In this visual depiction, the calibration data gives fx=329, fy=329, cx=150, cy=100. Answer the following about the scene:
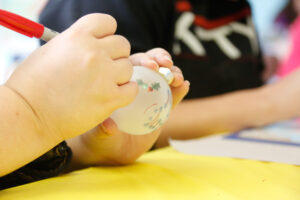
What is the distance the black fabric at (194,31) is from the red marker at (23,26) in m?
0.24

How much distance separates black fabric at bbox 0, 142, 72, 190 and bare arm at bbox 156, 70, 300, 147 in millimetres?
342

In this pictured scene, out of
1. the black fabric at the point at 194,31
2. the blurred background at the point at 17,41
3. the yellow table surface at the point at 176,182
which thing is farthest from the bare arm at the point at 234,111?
the blurred background at the point at 17,41

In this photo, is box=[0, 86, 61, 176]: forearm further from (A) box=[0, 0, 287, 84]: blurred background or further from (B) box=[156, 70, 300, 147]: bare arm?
(A) box=[0, 0, 287, 84]: blurred background

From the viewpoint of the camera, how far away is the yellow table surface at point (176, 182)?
0.32 meters

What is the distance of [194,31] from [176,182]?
55 centimetres

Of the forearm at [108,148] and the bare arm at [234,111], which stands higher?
the forearm at [108,148]

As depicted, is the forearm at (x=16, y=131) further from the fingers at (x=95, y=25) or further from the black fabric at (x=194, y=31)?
the black fabric at (x=194, y=31)

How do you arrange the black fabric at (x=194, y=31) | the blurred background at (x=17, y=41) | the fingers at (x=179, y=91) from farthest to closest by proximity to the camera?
the blurred background at (x=17, y=41), the black fabric at (x=194, y=31), the fingers at (x=179, y=91)

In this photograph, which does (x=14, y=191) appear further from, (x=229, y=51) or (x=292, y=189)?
(x=229, y=51)

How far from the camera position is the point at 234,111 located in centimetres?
75

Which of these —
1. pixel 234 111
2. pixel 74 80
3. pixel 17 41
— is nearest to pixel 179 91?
pixel 74 80

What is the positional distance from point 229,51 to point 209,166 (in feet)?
1.74

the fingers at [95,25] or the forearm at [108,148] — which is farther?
the forearm at [108,148]

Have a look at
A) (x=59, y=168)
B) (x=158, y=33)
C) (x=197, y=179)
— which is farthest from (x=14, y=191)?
(x=158, y=33)
